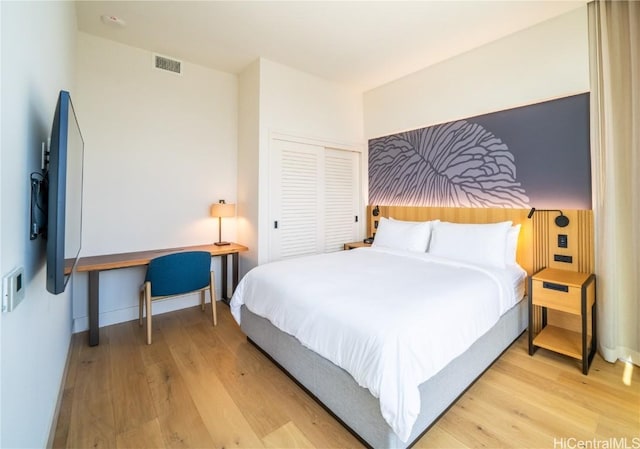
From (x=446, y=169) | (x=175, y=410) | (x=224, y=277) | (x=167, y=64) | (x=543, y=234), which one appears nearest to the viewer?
(x=175, y=410)

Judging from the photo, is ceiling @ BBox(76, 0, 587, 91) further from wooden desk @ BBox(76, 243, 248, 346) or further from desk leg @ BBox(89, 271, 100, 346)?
desk leg @ BBox(89, 271, 100, 346)

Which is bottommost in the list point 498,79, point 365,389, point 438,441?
point 438,441

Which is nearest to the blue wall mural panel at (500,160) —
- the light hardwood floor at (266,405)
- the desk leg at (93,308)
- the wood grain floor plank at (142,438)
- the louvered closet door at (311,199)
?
the louvered closet door at (311,199)

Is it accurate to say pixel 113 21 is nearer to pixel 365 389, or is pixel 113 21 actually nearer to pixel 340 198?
pixel 340 198

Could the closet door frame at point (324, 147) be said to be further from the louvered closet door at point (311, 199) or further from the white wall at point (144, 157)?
the white wall at point (144, 157)

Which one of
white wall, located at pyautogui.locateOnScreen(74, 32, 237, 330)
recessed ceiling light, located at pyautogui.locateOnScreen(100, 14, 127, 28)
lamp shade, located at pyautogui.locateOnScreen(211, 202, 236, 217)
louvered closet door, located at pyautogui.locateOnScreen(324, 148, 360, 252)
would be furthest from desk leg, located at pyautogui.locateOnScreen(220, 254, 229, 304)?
recessed ceiling light, located at pyautogui.locateOnScreen(100, 14, 127, 28)

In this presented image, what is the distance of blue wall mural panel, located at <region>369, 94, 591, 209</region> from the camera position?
2557mm

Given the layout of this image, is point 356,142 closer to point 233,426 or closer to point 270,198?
point 270,198

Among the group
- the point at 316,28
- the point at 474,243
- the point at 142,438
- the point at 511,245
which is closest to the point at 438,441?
the point at 142,438

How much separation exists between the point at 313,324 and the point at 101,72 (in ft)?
10.4

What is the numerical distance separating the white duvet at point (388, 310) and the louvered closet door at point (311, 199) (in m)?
1.03

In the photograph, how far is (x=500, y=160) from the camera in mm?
3010

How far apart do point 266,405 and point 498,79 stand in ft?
11.4

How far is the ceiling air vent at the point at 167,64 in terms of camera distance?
126 inches
